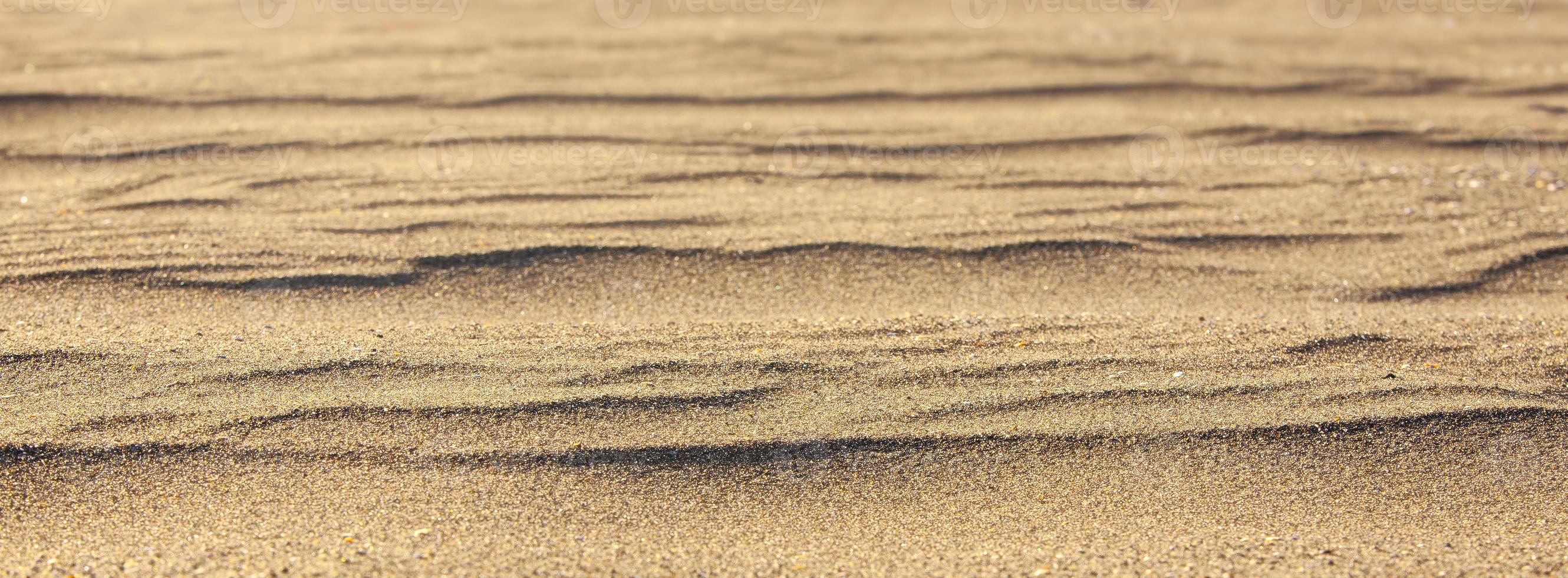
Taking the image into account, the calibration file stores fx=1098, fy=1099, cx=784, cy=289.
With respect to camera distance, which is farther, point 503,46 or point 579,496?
point 503,46

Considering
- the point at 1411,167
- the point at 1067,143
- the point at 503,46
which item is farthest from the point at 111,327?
the point at 1411,167

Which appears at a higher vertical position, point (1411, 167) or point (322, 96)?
point (1411, 167)

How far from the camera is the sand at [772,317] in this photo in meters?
2.73

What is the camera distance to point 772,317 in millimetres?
3641

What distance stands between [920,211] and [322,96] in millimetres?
3177

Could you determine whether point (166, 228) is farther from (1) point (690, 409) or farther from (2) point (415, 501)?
(1) point (690, 409)

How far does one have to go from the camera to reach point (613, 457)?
292cm

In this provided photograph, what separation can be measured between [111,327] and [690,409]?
6.19 ft

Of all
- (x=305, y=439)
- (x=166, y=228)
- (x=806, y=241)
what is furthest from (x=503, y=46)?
(x=305, y=439)

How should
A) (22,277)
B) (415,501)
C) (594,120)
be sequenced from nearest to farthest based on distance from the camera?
1. (415,501)
2. (22,277)
3. (594,120)

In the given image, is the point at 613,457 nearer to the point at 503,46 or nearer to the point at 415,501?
the point at 415,501

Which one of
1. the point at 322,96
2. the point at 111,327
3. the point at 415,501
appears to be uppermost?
the point at 322,96

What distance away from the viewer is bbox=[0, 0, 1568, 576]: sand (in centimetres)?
273

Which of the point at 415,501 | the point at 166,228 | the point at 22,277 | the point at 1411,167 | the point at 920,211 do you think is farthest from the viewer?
the point at 1411,167
